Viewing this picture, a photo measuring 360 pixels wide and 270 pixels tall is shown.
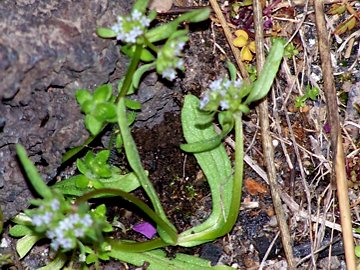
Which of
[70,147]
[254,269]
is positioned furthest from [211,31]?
[254,269]

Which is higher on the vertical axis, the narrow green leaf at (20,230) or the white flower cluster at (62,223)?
the white flower cluster at (62,223)

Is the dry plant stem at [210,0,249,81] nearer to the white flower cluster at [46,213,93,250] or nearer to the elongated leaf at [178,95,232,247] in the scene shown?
the elongated leaf at [178,95,232,247]

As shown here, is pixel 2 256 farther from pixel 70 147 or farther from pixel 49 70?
pixel 49 70

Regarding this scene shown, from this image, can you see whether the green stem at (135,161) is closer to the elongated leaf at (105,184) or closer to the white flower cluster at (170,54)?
the elongated leaf at (105,184)

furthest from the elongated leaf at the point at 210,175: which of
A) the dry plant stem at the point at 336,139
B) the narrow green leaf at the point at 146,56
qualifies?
the dry plant stem at the point at 336,139

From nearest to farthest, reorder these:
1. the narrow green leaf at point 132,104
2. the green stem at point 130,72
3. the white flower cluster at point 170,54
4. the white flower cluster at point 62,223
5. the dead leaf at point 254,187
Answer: the white flower cluster at point 62,223 < the white flower cluster at point 170,54 < the green stem at point 130,72 < the narrow green leaf at point 132,104 < the dead leaf at point 254,187

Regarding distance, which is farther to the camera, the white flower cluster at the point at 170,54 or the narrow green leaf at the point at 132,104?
the narrow green leaf at the point at 132,104
